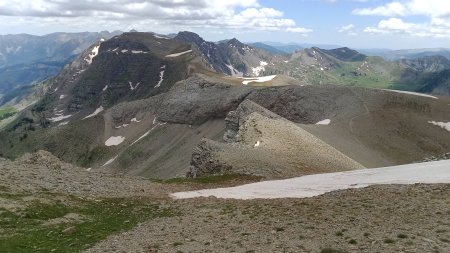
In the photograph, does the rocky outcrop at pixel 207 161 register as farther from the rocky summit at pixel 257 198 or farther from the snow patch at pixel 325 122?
the snow patch at pixel 325 122

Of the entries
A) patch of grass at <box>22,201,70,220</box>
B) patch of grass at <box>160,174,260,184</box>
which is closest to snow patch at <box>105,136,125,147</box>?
patch of grass at <box>160,174,260,184</box>

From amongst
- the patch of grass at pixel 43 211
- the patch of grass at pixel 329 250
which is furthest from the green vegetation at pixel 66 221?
the patch of grass at pixel 329 250

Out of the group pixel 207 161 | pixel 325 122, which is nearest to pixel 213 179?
pixel 207 161

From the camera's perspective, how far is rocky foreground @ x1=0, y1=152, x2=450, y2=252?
24281 mm

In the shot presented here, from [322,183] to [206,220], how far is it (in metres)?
21.9

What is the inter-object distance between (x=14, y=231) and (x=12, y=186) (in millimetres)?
10745

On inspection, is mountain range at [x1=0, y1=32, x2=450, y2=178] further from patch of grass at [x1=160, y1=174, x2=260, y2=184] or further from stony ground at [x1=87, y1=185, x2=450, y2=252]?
stony ground at [x1=87, y1=185, x2=450, y2=252]

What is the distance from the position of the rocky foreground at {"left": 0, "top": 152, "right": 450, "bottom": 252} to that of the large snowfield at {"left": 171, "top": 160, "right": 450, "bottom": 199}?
3.84m

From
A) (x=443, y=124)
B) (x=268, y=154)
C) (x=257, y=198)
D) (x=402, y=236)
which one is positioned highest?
(x=402, y=236)

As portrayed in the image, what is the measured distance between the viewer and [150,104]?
19038 cm

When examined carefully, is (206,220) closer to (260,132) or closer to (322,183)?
(322,183)

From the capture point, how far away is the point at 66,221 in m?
30.9

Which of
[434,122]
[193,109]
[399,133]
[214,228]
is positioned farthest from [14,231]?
[193,109]

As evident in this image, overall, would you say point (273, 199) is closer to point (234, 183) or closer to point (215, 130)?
point (234, 183)
